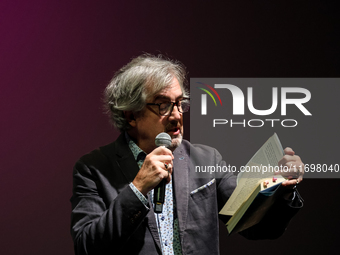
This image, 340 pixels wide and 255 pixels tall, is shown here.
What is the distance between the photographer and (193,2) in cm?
276

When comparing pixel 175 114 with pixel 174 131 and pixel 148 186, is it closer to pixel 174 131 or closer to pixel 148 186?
pixel 174 131

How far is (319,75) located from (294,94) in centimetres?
36

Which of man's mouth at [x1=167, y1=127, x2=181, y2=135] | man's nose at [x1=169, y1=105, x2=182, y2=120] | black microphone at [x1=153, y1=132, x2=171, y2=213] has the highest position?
man's nose at [x1=169, y1=105, x2=182, y2=120]

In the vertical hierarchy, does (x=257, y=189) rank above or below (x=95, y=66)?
below

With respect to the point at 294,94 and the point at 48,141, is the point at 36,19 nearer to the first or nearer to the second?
the point at 48,141

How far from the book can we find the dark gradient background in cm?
119

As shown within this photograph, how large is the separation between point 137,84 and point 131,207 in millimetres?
639

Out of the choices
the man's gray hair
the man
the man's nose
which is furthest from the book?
the man's gray hair

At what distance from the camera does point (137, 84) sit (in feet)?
6.17

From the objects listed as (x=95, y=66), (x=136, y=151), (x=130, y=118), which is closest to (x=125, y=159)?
(x=136, y=151)

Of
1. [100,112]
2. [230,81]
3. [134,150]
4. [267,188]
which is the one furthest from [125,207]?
[230,81]

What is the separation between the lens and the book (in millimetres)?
1364

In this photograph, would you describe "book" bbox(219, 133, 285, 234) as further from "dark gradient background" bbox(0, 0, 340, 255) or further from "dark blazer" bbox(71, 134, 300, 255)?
"dark gradient background" bbox(0, 0, 340, 255)

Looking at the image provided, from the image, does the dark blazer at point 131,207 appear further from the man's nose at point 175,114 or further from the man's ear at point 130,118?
the man's nose at point 175,114
